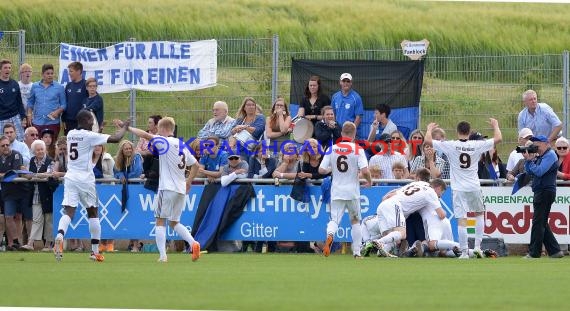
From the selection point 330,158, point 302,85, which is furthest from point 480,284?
point 302,85

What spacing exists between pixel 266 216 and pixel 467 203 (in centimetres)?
399

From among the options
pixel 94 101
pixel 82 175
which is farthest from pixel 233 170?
pixel 82 175

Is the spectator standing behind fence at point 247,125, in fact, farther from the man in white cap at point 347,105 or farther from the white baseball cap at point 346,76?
the white baseball cap at point 346,76

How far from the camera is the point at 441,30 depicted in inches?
1583

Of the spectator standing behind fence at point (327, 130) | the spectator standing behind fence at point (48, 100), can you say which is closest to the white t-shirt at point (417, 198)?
the spectator standing behind fence at point (327, 130)

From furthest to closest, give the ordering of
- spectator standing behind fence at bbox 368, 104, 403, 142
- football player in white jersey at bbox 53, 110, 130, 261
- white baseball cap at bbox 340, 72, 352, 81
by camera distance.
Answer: white baseball cap at bbox 340, 72, 352, 81, spectator standing behind fence at bbox 368, 104, 403, 142, football player in white jersey at bbox 53, 110, 130, 261

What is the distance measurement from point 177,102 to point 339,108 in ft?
15.1

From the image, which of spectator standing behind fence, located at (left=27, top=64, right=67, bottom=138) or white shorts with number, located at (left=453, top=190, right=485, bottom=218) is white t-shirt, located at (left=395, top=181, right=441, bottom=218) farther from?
spectator standing behind fence, located at (left=27, top=64, right=67, bottom=138)

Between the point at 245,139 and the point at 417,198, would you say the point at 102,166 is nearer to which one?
the point at 245,139

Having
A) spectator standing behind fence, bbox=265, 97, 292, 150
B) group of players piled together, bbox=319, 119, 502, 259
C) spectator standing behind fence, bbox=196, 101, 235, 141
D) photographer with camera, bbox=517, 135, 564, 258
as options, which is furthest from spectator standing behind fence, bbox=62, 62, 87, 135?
photographer with camera, bbox=517, 135, 564, 258

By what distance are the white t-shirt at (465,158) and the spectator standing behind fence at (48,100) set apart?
8.19 m

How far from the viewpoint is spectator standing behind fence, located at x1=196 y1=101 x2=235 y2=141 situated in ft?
83.3

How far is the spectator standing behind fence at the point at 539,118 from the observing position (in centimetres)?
2422

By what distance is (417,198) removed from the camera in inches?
882
